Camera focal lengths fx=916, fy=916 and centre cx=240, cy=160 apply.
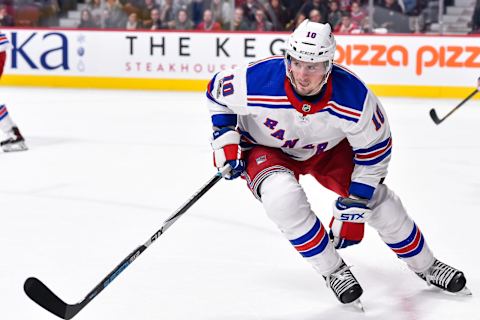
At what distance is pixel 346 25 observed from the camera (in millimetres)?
9094

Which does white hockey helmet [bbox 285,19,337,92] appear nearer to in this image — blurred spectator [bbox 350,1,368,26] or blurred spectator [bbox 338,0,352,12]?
blurred spectator [bbox 350,1,368,26]

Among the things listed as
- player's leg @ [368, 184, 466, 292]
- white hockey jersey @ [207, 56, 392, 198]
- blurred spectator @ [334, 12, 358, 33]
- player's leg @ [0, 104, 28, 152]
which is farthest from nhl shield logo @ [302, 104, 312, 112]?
blurred spectator @ [334, 12, 358, 33]

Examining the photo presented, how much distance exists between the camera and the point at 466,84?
28.2 feet

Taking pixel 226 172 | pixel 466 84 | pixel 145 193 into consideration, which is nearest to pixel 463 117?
pixel 466 84

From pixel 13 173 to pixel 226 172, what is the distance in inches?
97.2

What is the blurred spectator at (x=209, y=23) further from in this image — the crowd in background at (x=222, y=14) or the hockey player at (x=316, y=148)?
the hockey player at (x=316, y=148)

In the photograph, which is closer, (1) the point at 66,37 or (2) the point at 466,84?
(2) the point at 466,84

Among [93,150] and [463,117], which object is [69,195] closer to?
[93,150]

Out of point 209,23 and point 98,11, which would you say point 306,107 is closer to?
point 209,23

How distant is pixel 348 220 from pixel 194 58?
22.3ft

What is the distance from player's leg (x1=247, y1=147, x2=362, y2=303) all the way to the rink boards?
19.9 ft

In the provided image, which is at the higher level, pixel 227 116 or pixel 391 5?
pixel 227 116

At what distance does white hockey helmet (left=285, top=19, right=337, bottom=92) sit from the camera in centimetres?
252

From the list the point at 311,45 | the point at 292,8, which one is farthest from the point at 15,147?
the point at 292,8
